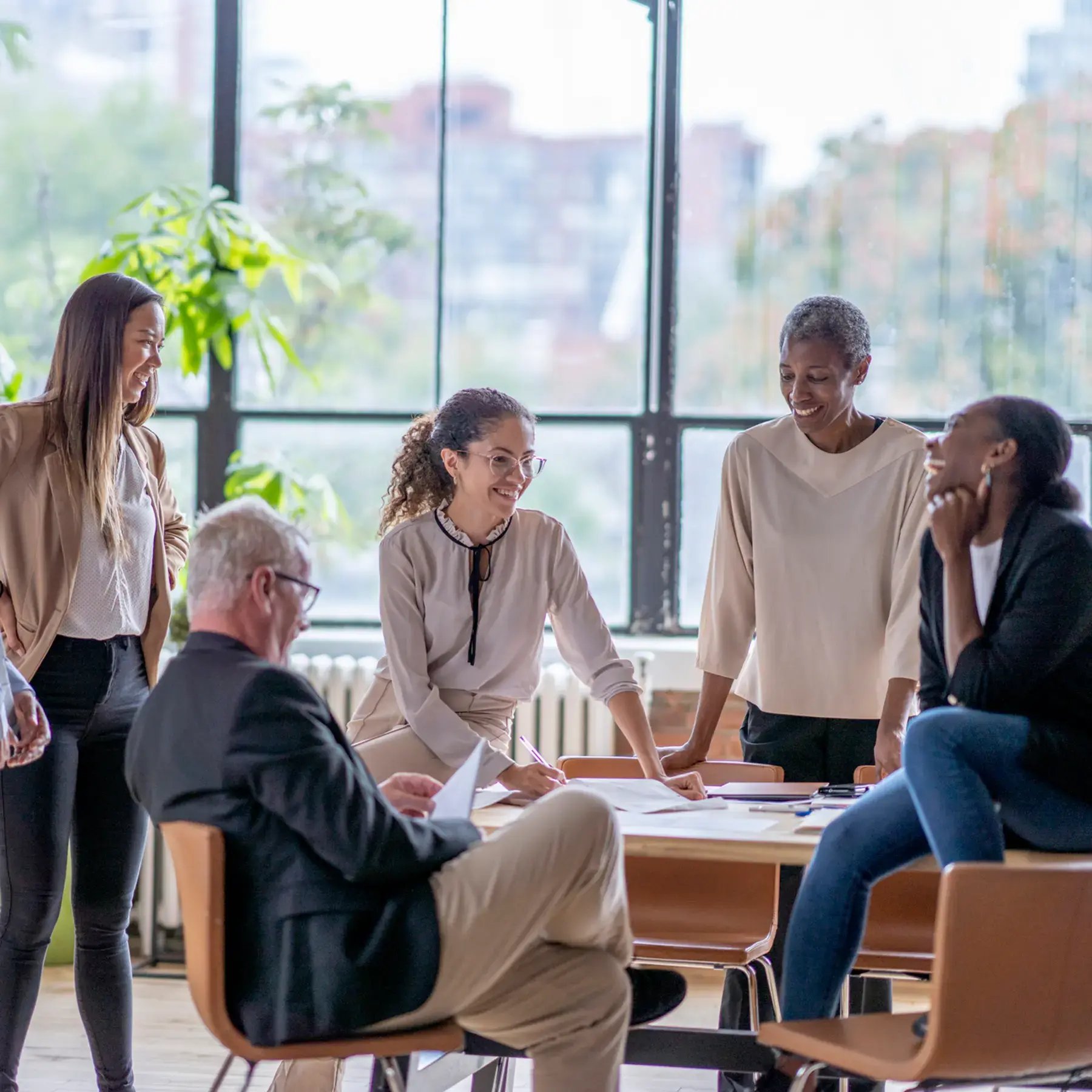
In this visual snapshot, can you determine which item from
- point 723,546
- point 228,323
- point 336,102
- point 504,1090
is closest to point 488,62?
point 336,102

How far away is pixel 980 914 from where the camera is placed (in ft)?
6.14

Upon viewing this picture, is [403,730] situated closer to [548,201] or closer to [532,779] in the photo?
[532,779]

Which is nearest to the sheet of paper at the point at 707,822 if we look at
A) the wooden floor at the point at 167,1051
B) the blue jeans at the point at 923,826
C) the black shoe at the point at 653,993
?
the blue jeans at the point at 923,826

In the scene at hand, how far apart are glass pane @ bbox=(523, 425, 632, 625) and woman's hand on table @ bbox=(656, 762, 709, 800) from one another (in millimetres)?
2128

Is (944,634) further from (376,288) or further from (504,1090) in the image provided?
(376,288)

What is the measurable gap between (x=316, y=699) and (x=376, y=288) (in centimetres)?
309

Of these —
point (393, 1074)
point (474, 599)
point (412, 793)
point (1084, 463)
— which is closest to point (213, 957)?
point (393, 1074)

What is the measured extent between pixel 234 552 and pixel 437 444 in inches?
38.6

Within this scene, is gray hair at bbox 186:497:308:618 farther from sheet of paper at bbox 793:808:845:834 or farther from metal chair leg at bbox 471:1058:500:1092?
metal chair leg at bbox 471:1058:500:1092

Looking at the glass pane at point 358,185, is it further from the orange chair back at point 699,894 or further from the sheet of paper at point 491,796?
the sheet of paper at point 491,796

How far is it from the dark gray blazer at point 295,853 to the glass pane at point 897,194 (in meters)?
2.98

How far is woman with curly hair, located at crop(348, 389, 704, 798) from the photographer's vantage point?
2803 millimetres

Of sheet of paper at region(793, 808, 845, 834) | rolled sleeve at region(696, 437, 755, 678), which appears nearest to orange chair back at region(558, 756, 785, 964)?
rolled sleeve at region(696, 437, 755, 678)

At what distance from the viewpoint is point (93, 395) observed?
9.18ft
